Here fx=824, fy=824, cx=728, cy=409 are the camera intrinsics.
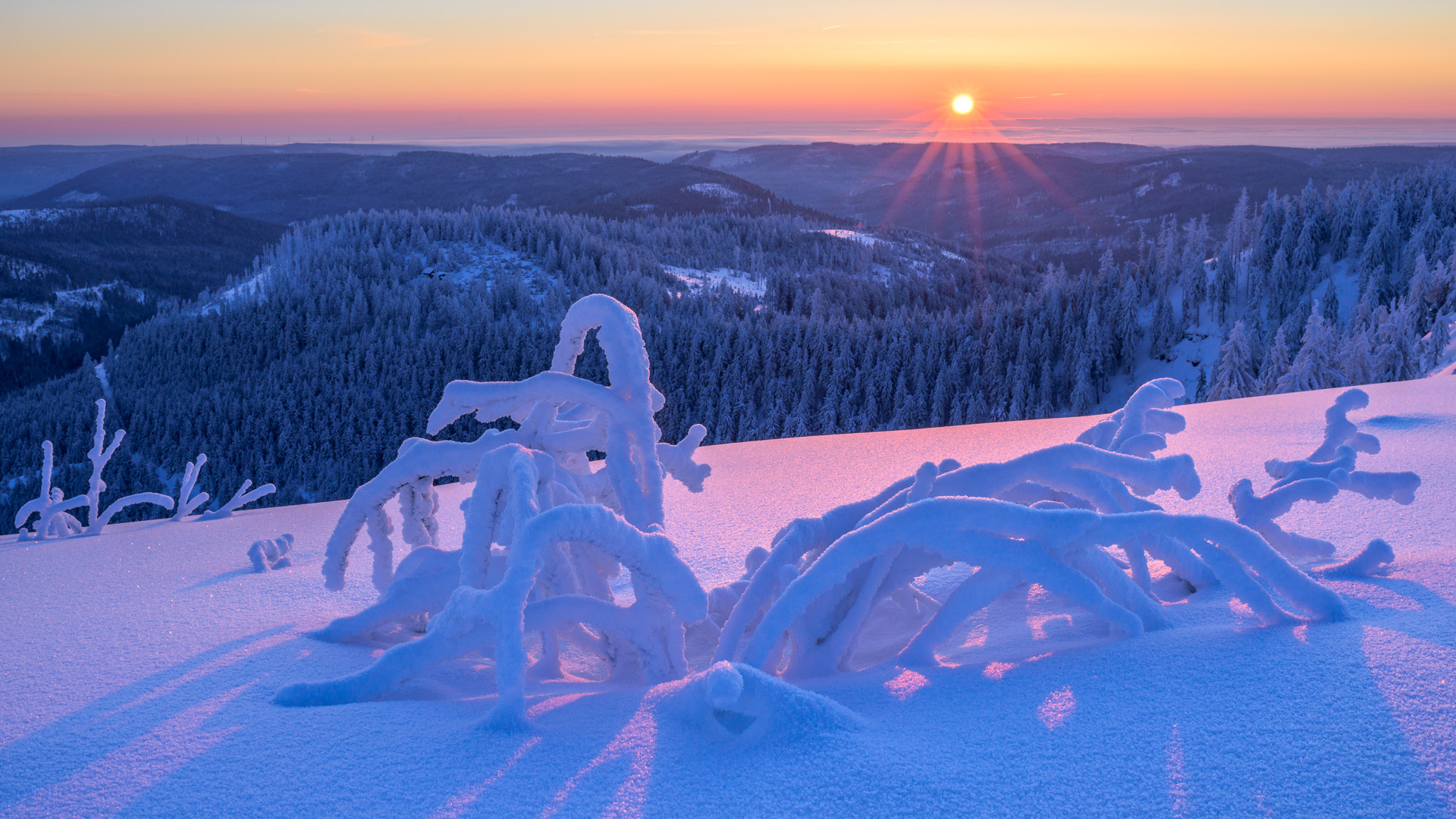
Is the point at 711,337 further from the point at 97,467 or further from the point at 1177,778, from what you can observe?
the point at 1177,778

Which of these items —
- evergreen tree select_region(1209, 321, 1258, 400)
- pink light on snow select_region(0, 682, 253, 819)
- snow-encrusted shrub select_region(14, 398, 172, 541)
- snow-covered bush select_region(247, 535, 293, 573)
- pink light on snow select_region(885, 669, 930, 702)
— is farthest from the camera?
evergreen tree select_region(1209, 321, 1258, 400)

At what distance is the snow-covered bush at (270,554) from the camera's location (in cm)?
348

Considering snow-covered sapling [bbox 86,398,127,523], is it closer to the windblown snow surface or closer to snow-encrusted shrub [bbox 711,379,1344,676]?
the windblown snow surface

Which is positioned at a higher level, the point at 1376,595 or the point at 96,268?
the point at 1376,595

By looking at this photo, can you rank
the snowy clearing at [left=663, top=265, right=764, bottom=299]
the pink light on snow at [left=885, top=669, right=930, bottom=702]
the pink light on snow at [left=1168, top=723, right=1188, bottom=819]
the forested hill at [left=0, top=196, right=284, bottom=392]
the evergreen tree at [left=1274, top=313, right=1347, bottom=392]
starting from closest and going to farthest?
the pink light on snow at [left=1168, top=723, right=1188, bottom=819] < the pink light on snow at [left=885, top=669, right=930, bottom=702] < the evergreen tree at [left=1274, top=313, right=1347, bottom=392] < the snowy clearing at [left=663, top=265, right=764, bottom=299] < the forested hill at [left=0, top=196, right=284, bottom=392]

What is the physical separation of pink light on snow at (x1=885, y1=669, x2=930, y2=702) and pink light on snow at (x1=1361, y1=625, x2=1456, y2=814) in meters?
0.70

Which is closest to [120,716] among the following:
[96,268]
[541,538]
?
[541,538]

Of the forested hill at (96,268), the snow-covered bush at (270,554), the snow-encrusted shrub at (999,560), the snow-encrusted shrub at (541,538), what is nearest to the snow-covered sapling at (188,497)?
the snow-covered bush at (270,554)

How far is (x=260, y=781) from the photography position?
125 centimetres

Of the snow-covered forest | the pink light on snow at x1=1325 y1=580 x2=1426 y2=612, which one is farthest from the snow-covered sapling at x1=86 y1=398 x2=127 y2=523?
the snow-covered forest

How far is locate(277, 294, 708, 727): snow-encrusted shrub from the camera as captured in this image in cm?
157

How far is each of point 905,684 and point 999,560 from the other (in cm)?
31

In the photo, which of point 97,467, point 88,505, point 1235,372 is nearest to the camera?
point 88,505

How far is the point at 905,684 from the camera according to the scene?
5.11ft
